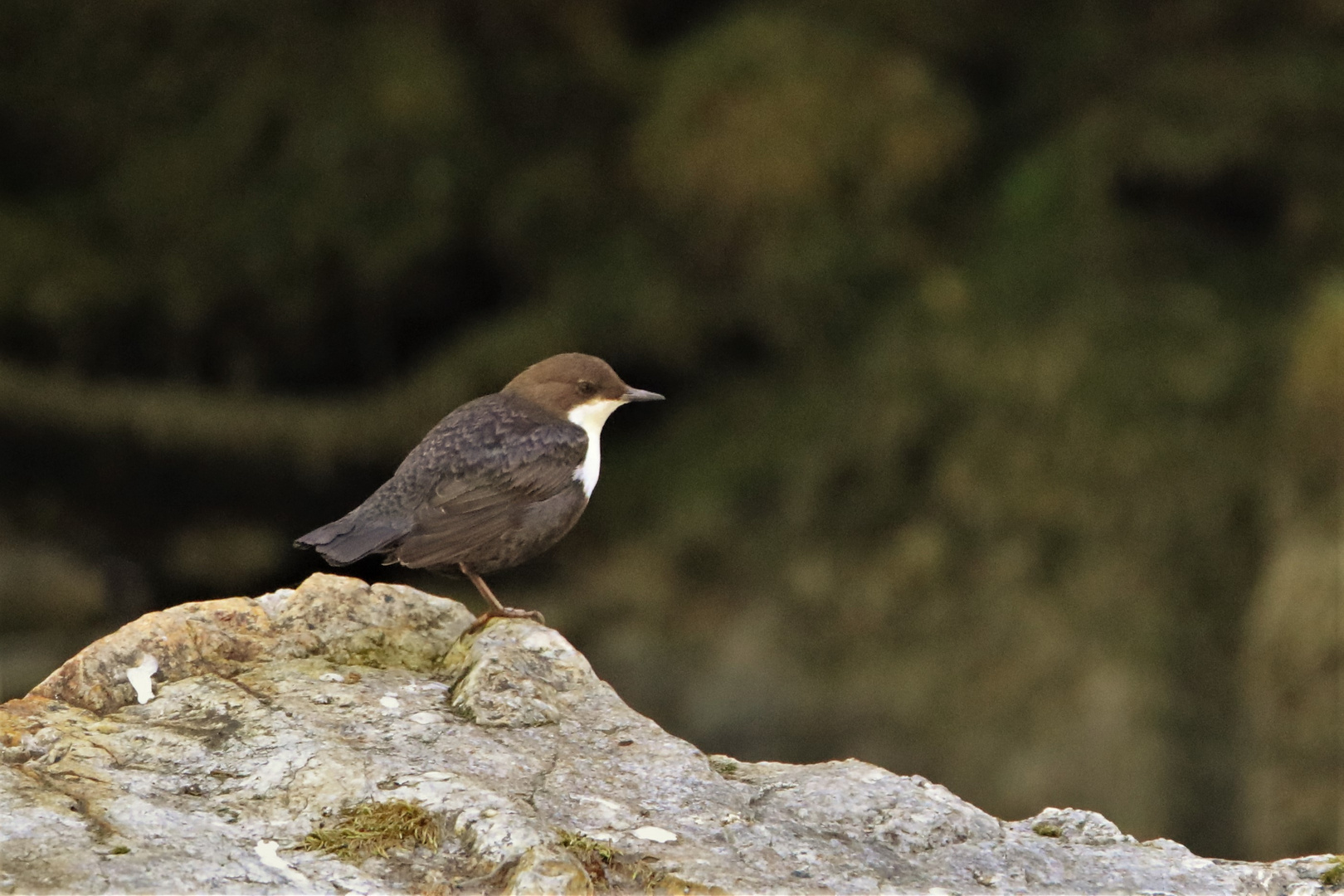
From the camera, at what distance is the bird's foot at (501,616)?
3328mm

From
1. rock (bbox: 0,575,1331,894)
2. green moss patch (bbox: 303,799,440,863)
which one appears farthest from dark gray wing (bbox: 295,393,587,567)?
green moss patch (bbox: 303,799,440,863)

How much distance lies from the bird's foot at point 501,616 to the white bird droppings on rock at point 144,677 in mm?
669

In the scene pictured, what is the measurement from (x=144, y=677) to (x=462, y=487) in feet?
3.55

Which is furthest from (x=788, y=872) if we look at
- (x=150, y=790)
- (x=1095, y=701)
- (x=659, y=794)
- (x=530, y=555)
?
(x=1095, y=701)

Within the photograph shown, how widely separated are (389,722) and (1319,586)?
4.38 meters

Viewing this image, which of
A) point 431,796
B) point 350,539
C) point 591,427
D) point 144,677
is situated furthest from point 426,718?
point 591,427

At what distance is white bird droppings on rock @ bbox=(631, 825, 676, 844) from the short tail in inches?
45.6

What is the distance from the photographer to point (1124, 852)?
8.81 ft

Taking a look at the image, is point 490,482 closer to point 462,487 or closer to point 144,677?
point 462,487

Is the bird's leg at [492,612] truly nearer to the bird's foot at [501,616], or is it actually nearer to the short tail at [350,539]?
the bird's foot at [501,616]

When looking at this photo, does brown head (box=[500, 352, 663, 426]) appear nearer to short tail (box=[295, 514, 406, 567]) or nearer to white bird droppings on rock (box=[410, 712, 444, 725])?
short tail (box=[295, 514, 406, 567])

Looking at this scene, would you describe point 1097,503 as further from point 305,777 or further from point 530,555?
point 305,777

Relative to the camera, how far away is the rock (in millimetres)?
2301

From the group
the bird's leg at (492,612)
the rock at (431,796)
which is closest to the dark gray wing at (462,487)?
the bird's leg at (492,612)
